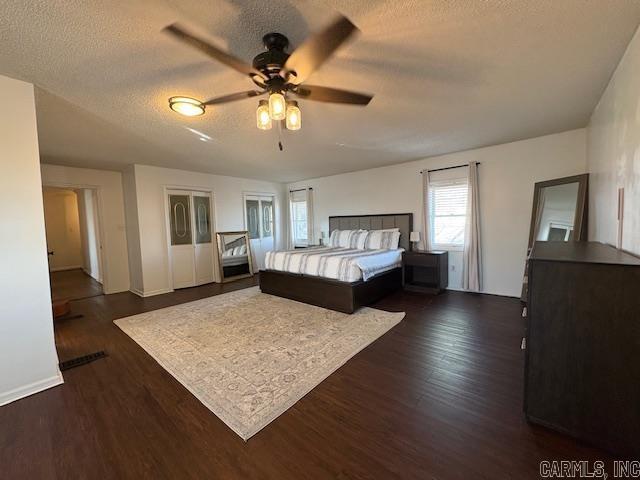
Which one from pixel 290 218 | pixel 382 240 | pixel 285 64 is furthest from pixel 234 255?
pixel 285 64

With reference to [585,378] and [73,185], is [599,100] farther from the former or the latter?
[73,185]

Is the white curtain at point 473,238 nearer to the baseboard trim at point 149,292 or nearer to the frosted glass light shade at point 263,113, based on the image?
the frosted glass light shade at point 263,113

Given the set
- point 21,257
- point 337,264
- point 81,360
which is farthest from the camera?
point 337,264

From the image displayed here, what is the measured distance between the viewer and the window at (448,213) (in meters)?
4.65

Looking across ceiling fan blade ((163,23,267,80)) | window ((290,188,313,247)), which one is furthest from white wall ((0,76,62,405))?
window ((290,188,313,247))

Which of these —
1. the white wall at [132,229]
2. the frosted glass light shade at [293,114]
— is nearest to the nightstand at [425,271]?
the frosted glass light shade at [293,114]

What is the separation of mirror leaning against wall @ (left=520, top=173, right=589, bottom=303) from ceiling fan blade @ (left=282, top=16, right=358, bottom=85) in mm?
3216

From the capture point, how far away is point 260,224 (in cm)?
720

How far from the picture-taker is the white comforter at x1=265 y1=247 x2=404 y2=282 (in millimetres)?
3818

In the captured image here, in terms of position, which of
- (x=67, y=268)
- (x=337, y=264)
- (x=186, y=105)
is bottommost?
(x=67, y=268)

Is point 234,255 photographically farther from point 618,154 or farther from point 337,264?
point 618,154

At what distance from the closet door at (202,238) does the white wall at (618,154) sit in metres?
6.35

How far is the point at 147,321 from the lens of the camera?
3596 mm

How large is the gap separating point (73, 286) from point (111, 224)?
6.49 ft
